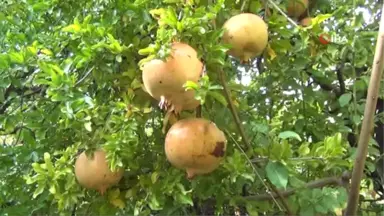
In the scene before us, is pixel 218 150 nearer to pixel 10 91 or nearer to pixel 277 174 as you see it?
pixel 277 174

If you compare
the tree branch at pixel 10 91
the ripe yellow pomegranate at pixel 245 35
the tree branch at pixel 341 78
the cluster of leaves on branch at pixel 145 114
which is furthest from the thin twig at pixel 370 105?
the tree branch at pixel 10 91

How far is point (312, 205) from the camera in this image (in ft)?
4.68

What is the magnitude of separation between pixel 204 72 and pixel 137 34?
0.36 metres

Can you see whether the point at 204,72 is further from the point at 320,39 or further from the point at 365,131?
the point at 320,39

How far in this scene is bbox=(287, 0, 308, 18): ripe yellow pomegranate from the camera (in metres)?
1.74

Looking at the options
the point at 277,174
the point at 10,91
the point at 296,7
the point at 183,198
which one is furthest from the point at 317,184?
the point at 10,91

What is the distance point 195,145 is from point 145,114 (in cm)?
23

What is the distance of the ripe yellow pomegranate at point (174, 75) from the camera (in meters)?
1.12

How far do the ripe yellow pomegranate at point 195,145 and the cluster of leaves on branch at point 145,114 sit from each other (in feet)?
0.22

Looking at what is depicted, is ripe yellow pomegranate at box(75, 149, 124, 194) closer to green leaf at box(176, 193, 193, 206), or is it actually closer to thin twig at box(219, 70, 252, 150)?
green leaf at box(176, 193, 193, 206)

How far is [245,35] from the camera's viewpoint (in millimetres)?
1254

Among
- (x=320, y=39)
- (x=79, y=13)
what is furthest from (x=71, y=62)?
(x=320, y=39)

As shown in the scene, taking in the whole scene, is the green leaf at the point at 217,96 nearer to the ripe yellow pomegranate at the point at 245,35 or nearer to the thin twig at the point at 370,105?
the ripe yellow pomegranate at the point at 245,35

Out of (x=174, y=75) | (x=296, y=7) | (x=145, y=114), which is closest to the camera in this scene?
(x=174, y=75)
